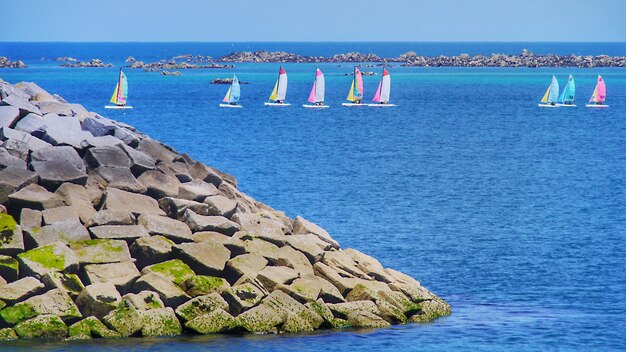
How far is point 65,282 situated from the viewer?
76.9 feet

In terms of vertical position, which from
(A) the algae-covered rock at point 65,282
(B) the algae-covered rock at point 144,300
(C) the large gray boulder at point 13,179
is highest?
(C) the large gray boulder at point 13,179

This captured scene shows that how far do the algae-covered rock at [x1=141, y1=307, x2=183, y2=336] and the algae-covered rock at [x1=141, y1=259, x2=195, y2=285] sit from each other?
38.8 inches

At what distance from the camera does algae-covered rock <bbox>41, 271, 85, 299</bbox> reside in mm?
23203

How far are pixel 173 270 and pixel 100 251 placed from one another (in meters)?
1.71

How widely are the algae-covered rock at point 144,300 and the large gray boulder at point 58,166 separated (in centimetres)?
454

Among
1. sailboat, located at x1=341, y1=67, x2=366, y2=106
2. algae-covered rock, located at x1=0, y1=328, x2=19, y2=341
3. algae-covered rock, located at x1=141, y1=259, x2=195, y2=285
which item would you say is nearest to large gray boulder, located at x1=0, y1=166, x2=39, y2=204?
algae-covered rock, located at x1=141, y1=259, x2=195, y2=285

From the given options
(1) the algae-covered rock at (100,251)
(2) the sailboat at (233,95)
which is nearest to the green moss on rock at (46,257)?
(1) the algae-covered rock at (100,251)

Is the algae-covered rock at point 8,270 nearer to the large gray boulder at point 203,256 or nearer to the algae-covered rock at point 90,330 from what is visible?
the algae-covered rock at point 90,330

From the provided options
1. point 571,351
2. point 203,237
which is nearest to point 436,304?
point 571,351

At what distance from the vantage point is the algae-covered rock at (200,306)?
2361 centimetres

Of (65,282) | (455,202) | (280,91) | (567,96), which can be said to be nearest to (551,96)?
(567,96)

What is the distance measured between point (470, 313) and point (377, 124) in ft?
240

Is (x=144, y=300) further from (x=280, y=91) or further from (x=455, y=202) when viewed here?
(x=280, y=91)

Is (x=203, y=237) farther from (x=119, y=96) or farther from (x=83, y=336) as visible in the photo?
(x=119, y=96)
